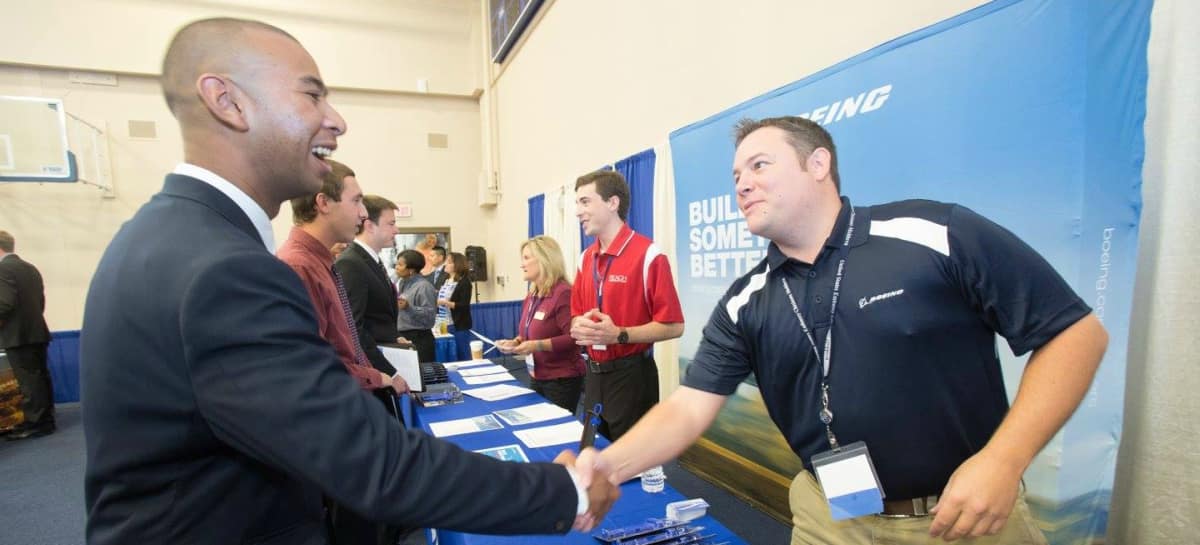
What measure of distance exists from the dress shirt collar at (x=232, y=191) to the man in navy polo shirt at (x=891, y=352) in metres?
0.80

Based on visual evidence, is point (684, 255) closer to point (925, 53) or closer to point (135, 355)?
point (925, 53)

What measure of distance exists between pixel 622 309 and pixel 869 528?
1507mm

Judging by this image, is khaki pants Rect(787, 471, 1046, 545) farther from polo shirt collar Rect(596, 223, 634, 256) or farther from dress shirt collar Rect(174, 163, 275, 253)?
polo shirt collar Rect(596, 223, 634, 256)

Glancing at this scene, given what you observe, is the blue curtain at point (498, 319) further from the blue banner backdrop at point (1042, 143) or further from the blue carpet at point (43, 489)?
the blue banner backdrop at point (1042, 143)

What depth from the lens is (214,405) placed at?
27.4 inches

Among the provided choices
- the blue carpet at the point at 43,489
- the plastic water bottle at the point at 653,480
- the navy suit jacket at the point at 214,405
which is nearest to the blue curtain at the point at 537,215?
the blue carpet at the point at 43,489

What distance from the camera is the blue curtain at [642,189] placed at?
420cm

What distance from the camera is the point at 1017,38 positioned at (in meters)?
1.70

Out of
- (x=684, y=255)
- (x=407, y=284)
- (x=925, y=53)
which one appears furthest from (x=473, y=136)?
(x=925, y=53)

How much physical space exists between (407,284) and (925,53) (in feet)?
15.4

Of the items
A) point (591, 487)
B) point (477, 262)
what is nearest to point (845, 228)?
point (591, 487)

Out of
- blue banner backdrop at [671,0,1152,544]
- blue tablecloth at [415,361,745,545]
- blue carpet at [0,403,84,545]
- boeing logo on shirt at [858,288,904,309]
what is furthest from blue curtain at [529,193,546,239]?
boeing logo on shirt at [858,288,904,309]

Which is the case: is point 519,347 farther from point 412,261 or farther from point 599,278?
point 412,261

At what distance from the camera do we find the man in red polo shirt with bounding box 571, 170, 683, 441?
243 centimetres
